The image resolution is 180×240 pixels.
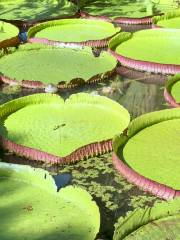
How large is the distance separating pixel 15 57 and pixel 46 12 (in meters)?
1.80

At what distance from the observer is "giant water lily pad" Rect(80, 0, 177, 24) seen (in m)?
6.25

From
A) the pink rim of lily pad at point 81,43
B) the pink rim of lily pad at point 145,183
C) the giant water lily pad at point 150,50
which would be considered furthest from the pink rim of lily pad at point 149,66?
the pink rim of lily pad at point 145,183

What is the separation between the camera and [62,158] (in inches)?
126

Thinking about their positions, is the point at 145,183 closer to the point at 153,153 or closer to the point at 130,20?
the point at 153,153

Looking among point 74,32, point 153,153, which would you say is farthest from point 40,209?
point 74,32

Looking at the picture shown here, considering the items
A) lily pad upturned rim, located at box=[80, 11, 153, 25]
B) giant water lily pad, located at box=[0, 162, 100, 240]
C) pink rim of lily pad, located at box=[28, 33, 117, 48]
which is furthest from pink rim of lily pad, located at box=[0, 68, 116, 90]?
lily pad upturned rim, located at box=[80, 11, 153, 25]

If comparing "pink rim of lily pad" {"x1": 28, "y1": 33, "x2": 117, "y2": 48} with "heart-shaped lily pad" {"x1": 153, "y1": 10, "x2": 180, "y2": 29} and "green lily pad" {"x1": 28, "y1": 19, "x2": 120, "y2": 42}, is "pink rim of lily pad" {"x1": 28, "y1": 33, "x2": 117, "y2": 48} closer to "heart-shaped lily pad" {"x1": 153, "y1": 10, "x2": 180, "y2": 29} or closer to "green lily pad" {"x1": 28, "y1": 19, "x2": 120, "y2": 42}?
"green lily pad" {"x1": 28, "y1": 19, "x2": 120, "y2": 42}

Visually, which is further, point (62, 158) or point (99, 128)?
point (99, 128)

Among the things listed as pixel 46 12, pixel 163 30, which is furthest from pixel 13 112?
pixel 46 12

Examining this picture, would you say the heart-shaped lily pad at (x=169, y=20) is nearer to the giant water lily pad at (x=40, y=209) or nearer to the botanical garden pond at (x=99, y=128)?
the botanical garden pond at (x=99, y=128)

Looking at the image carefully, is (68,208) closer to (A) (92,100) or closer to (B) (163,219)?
(B) (163,219)

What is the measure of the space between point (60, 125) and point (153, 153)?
0.73 metres

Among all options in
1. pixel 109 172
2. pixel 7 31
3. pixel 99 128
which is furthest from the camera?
pixel 7 31

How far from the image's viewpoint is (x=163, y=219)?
257 cm
